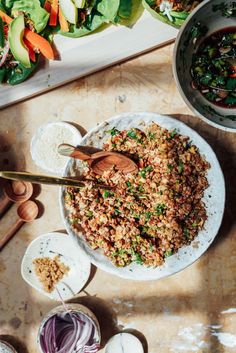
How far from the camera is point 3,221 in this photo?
8.96 ft

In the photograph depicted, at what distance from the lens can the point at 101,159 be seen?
8.16 ft

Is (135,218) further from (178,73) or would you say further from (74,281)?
(178,73)

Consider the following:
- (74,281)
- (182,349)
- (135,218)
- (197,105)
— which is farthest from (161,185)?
(182,349)

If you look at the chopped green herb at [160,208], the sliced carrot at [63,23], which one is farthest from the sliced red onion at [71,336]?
the sliced carrot at [63,23]

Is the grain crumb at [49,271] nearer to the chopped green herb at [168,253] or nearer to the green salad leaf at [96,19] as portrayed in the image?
the chopped green herb at [168,253]

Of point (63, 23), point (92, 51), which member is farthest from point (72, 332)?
point (63, 23)

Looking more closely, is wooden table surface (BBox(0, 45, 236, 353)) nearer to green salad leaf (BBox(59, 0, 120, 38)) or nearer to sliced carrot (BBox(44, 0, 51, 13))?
green salad leaf (BBox(59, 0, 120, 38))

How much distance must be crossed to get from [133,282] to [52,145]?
0.71 m

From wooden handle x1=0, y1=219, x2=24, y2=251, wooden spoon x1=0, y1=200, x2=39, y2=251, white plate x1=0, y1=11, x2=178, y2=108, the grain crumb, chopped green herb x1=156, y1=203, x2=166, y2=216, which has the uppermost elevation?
white plate x1=0, y1=11, x2=178, y2=108

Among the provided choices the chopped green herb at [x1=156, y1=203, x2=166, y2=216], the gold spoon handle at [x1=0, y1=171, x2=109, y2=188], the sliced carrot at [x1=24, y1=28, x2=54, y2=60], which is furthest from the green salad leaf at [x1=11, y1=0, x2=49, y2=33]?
the chopped green herb at [x1=156, y1=203, x2=166, y2=216]

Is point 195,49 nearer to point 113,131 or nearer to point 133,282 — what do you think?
point 113,131

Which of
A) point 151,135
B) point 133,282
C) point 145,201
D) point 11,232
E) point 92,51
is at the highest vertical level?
point 92,51

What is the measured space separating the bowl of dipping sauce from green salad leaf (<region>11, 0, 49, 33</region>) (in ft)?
3.96

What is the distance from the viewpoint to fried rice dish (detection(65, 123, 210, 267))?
2.46m
